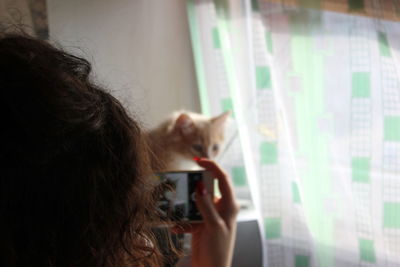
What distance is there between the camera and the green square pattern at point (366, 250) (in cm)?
89

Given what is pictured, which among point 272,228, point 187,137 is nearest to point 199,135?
point 187,137

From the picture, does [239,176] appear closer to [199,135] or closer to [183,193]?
[199,135]

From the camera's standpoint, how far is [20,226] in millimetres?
317

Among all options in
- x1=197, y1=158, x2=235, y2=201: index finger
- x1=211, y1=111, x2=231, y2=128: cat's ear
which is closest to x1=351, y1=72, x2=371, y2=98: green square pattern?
x1=197, y1=158, x2=235, y2=201: index finger

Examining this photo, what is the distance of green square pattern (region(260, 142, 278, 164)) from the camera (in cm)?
Answer: 112

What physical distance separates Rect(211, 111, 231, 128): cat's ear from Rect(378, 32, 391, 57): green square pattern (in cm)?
58

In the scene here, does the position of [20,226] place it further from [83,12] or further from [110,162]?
[83,12]

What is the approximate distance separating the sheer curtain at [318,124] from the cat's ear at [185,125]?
19 cm

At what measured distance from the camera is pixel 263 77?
1121mm

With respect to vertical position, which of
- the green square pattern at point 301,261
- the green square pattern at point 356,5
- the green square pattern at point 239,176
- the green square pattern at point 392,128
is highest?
the green square pattern at point 356,5

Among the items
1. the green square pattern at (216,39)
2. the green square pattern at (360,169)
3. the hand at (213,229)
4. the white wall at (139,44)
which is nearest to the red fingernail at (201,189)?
the hand at (213,229)

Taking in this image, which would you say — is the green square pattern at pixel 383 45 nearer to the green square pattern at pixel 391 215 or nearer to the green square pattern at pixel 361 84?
the green square pattern at pixel 361 84

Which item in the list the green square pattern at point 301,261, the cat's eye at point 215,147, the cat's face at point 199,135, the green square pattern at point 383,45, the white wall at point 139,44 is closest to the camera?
the green square pattern at point 383,45

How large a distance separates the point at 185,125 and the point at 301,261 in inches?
24.9
